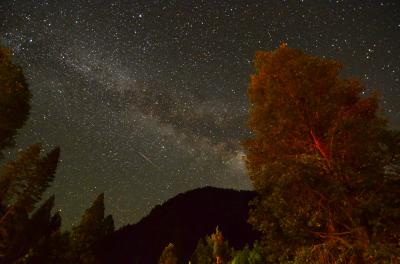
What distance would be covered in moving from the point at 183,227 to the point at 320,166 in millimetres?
94741

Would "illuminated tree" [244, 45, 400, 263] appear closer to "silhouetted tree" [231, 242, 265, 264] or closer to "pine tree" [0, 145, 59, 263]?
"silhouetted tree" [231, 242, 265, 264]

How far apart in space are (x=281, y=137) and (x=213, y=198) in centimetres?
10774

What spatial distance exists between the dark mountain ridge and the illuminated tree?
245ft

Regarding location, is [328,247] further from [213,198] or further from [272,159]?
[213,198]

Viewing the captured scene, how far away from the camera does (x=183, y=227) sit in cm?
10306

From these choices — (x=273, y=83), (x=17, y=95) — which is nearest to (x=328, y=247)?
(x=273, y=83)

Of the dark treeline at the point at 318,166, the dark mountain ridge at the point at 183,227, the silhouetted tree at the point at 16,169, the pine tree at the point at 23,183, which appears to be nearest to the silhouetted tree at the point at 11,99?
the silhouetted tree at the point at 16,169

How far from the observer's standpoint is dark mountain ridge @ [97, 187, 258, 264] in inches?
3602

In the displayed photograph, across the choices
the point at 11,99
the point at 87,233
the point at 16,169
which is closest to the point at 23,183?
the point at 16,169

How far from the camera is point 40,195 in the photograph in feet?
140

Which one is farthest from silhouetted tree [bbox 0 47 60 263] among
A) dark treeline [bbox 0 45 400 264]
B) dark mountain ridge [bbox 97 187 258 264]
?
dark mountain ridge [bbox 97 187 258 264]

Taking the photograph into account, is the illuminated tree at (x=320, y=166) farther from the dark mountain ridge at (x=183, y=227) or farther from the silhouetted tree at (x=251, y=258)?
the dark mountain ridge at (x=183, y=227)

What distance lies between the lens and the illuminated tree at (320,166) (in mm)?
11711

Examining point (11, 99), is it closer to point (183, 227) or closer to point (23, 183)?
point (23, 183)
